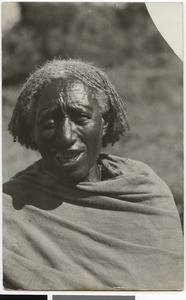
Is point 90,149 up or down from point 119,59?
down

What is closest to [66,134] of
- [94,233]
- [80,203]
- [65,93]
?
[65,93]

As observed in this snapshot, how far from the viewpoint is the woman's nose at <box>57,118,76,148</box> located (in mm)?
1532

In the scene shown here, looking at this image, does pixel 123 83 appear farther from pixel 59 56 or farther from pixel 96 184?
pixel 96 184

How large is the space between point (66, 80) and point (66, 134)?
7.4 inches

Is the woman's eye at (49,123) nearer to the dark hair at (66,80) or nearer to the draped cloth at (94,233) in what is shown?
the dark hair at (66,80)

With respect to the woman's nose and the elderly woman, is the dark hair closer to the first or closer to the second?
the elderly woman

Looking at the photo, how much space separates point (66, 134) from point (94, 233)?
348 millimetres

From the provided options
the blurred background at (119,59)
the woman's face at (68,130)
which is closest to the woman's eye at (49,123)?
the woman's face at (68,130)

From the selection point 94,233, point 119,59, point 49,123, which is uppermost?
point 119,59

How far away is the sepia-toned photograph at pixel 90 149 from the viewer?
→ 1.54 m

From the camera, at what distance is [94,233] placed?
1546mm

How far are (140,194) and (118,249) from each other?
20cm

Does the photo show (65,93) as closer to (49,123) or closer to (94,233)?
(49,123)

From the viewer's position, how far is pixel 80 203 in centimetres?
156
